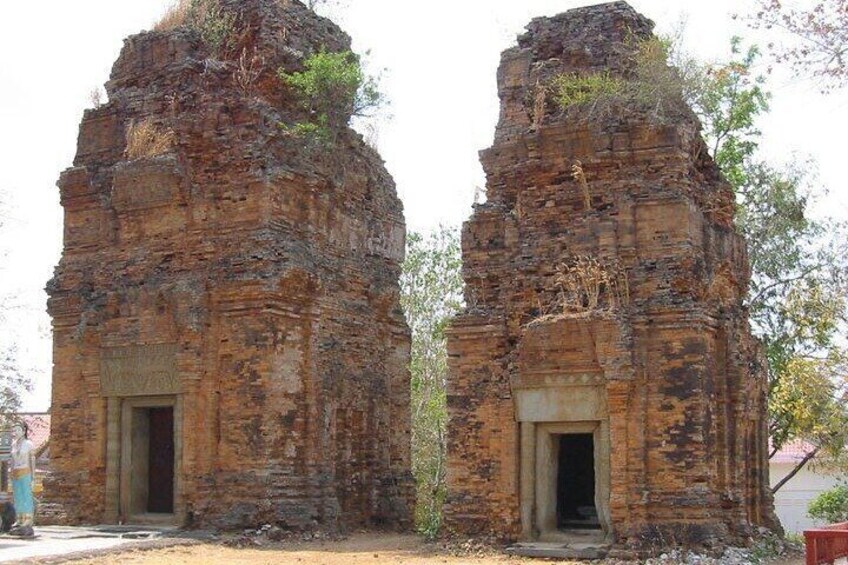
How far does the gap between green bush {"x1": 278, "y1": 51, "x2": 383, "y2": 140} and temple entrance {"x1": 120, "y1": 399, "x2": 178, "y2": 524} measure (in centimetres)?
442

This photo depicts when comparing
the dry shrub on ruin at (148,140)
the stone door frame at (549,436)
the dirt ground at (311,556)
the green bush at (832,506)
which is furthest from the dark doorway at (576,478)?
the green bush at (832,506)

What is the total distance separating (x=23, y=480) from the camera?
14.2 meters

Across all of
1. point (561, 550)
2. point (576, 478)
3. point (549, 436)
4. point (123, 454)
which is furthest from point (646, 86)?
point (123, 454)

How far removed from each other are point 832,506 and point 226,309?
17739 mm

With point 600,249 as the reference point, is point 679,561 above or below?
below

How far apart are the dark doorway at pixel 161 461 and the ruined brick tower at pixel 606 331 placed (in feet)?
16.1

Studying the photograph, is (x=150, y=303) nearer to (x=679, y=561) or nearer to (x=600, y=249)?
(x=600, y=249)

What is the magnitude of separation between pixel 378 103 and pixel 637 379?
6.59 metres

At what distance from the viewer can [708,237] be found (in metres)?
14.0

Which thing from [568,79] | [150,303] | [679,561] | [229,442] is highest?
[568,79]

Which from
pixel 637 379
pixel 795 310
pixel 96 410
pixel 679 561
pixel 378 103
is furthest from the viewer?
pixel 795 310

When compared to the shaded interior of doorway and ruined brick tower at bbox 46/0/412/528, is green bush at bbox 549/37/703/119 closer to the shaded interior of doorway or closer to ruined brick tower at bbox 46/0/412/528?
ruined brick tower at bbox 46/0/412/528

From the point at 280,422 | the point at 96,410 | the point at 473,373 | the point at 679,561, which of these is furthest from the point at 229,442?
the point at 679,561

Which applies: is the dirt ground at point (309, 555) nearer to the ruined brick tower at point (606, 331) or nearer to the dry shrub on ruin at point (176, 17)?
the ruined brick tower at point (606, 331)
